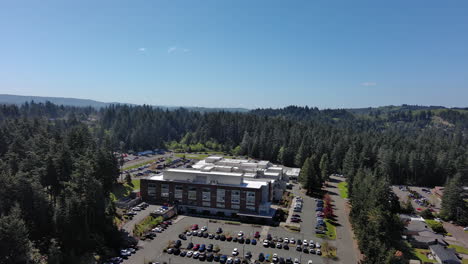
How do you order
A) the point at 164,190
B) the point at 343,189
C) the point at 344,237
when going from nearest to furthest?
the point at 344,237, the point at 164,190, the point at 343,189

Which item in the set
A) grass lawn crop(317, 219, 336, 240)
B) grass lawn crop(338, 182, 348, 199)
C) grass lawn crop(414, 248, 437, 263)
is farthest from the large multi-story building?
grass lawn crop(414, 248, 437, 263)

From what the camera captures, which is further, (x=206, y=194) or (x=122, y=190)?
(x=122, y=190)

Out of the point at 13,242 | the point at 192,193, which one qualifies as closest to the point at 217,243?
the point at 192,193

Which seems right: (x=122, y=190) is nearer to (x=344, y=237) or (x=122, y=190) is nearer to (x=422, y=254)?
(x=344, y=237)

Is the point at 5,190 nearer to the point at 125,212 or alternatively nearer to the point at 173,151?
the point at 125,212

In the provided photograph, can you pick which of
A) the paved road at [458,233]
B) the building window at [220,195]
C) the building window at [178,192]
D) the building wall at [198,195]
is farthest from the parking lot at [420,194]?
the building window at [178,192]

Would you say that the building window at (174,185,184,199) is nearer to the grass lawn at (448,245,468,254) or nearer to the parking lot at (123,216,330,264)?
the parking lot at (123,216,330,264)
